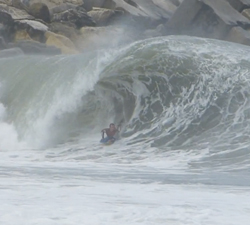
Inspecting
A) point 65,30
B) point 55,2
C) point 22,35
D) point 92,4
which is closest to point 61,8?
point 55,2

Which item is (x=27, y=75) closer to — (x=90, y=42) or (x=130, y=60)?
(x=130, y=60)

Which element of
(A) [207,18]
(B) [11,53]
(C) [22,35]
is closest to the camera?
(B) [11,53]

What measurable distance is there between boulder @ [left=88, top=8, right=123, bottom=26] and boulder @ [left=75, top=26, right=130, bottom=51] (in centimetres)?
75

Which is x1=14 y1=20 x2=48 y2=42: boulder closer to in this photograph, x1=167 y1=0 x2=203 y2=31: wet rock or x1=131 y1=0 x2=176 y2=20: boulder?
x1=167 y1=0 x2=203 y2=31: wet rock

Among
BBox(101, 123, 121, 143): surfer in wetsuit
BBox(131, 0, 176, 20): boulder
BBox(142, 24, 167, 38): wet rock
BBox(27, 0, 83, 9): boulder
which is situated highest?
BBox(131, 0, 176, 20): boulder

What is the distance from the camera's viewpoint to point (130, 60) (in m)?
16.4

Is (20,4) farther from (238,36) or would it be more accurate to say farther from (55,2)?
(238,36)

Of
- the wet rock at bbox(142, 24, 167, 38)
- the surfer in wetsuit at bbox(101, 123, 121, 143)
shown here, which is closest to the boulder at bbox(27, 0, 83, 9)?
the wet rock at bbox(142, 24, 167, 38)

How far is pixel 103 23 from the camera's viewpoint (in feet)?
101

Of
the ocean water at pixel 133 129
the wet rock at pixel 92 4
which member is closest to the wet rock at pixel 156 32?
the wet rock at pixel 92 4

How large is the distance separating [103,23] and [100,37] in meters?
2.03

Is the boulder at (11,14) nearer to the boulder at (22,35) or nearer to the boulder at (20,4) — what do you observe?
the boulder at (20,4)

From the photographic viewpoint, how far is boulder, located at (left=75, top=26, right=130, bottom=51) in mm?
27922

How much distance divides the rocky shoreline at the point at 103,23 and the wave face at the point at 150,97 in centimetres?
688
